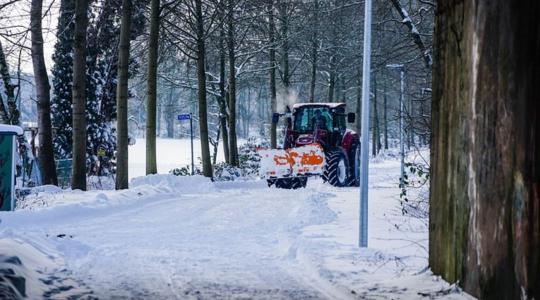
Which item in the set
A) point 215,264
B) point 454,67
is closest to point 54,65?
point 215,264

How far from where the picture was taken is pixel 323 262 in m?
6.96

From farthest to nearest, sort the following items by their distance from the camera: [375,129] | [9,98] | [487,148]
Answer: [375,129] < [9,98] < [487,148]

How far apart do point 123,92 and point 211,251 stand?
9290 mm

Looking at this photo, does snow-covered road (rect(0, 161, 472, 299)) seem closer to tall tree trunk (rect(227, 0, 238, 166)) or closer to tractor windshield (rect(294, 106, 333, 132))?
tractor windshield (rect(294, 106, 333, 132))

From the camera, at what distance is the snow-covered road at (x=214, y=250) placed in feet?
18.8

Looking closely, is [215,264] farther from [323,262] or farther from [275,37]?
[275,37]

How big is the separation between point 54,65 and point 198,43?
9.90 m

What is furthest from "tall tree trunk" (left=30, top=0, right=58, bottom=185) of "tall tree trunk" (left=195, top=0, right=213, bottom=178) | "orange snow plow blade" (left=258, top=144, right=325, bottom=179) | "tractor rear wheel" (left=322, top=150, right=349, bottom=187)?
"tractor rear wheel" (left=322, top=150, right=349, bottom=187)

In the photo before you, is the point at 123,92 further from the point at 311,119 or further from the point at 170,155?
the point at 170,155

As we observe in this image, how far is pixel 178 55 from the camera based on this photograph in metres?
26.3

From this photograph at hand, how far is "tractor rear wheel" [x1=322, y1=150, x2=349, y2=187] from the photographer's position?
18.4m

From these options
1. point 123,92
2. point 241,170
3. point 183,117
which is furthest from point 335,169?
point 241,170

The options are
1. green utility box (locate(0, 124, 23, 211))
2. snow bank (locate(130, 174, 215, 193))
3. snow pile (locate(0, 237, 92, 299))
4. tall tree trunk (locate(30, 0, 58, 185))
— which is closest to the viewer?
snow pile (locate(0, 237, 92, 299))

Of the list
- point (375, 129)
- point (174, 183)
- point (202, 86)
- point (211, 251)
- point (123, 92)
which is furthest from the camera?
point (375, 129)
